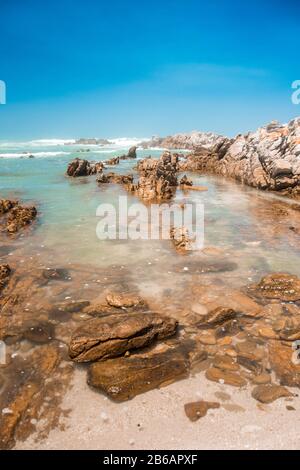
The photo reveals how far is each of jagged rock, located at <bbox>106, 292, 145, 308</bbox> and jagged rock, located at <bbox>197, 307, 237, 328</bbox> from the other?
1577mm

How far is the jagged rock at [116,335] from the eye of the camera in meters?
6.18

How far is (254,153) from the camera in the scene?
31.0 m

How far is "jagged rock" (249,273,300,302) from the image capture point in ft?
27.8

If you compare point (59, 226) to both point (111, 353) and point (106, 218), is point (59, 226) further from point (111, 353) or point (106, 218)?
point (111, 353)

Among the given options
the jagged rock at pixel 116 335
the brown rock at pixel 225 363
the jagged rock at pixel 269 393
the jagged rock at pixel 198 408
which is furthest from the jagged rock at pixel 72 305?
the jagged rock at pixel 269 393

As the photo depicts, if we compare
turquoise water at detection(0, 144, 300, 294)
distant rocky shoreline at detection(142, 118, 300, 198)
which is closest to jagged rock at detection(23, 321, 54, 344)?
turquoise water at detection(0, 144, 300, 294)

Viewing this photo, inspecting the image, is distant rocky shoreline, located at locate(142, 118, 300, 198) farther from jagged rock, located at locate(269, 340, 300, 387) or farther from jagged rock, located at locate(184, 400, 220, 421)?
jagged rock, located at locate(184, 400, 220, 421)

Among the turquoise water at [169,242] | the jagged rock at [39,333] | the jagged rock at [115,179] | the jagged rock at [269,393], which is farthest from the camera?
the jagged rock at [115,179]

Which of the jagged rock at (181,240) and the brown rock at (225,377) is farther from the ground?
the jagged rock at (181,240)

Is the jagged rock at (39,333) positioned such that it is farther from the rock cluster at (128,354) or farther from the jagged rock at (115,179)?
the jagged rock at (115,179)

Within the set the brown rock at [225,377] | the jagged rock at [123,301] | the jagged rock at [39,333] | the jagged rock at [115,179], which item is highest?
the jagged rock at [115,179]

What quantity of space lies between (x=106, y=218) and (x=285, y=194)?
1504 cm

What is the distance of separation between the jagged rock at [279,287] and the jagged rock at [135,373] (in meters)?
3.44
